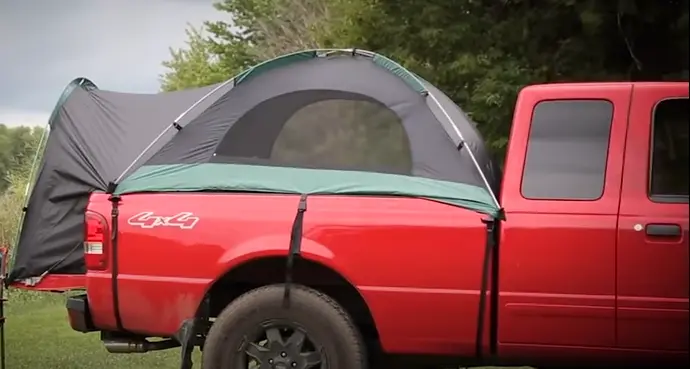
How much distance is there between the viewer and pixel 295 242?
177 inches

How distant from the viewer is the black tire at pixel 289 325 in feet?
14.7

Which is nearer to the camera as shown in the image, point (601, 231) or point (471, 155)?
point (601, 231)

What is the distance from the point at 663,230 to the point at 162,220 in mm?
2591

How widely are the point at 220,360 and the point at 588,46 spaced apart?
18.8 ft

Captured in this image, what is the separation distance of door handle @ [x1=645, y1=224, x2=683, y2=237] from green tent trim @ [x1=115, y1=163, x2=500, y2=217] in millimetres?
740

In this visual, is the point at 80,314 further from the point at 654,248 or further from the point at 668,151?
the point at 668,151

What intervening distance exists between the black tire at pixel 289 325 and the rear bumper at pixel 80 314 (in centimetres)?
74

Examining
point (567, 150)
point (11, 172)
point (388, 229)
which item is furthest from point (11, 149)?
point (567, 150)

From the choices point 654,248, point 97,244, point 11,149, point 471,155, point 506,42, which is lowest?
point 97,244

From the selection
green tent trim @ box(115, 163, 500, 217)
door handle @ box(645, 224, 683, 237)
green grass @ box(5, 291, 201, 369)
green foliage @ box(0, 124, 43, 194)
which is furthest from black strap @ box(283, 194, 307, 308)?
green foliage @ box(0, 124, 43, 194)

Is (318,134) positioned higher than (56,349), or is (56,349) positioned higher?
(318,134)

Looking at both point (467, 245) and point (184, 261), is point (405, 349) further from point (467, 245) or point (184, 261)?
point (184, 261)

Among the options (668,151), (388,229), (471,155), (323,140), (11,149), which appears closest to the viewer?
(668,151)

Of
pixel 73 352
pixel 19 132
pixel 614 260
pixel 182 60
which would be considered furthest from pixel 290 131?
pixel 182 60
